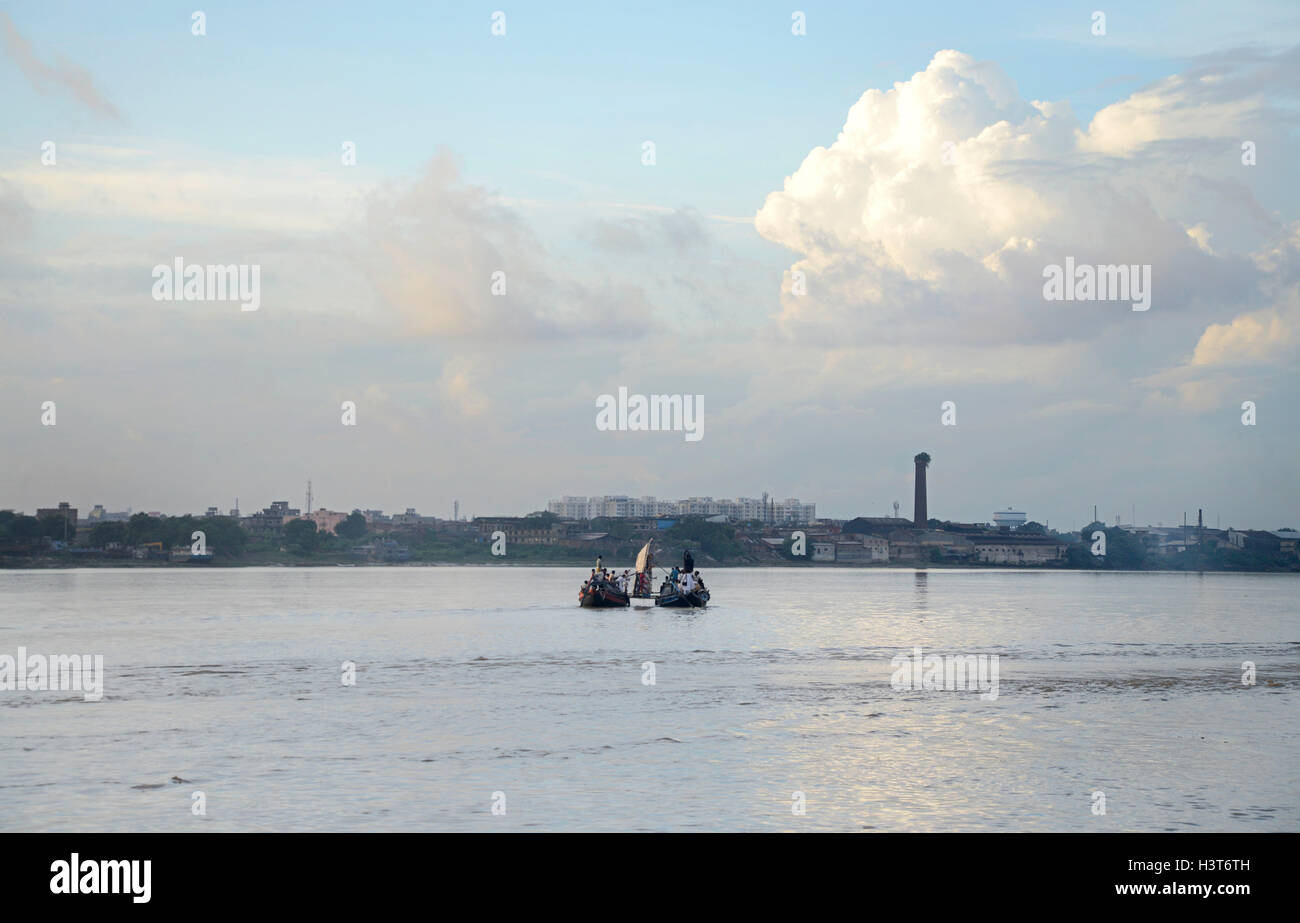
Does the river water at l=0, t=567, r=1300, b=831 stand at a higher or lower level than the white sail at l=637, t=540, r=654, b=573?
lower

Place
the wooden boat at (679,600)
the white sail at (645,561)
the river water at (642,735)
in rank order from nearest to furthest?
1. the river water at (642,735)
2. the wooden boat at (679,600)
3. the white sail at (645,561)

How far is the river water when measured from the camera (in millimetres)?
23906

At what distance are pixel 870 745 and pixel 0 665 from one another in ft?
113

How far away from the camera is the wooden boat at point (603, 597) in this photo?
315ft

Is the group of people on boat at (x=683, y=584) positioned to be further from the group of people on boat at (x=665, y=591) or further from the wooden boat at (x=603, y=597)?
the wooden boat at (x=603, y=597)

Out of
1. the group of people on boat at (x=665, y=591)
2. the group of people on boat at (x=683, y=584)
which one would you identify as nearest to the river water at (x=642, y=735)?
the group of people on boat at (x=665, y=591)

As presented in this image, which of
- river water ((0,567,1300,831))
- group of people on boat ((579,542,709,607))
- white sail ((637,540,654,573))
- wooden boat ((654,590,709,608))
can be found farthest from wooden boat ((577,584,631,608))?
river water ((0,567,1300,831))

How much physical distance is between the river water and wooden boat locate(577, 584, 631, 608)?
82.7 feet

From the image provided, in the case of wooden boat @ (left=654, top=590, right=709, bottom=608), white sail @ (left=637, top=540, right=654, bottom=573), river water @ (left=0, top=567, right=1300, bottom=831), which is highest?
white sail @ (left=637, top=540, right=654, bottom=573)

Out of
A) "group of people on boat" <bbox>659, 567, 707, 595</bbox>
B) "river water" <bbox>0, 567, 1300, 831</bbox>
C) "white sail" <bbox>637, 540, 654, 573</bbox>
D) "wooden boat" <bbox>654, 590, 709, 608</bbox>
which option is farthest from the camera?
"white sail" <bbox>637, 540, 654, 573</bbox>

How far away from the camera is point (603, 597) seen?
316ft

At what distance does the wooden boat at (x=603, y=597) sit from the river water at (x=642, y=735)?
25200 millimetres

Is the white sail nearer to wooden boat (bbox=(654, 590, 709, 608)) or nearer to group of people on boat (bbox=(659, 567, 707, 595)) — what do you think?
group of people on boat (bbox=(659, 567, 707, 595))
